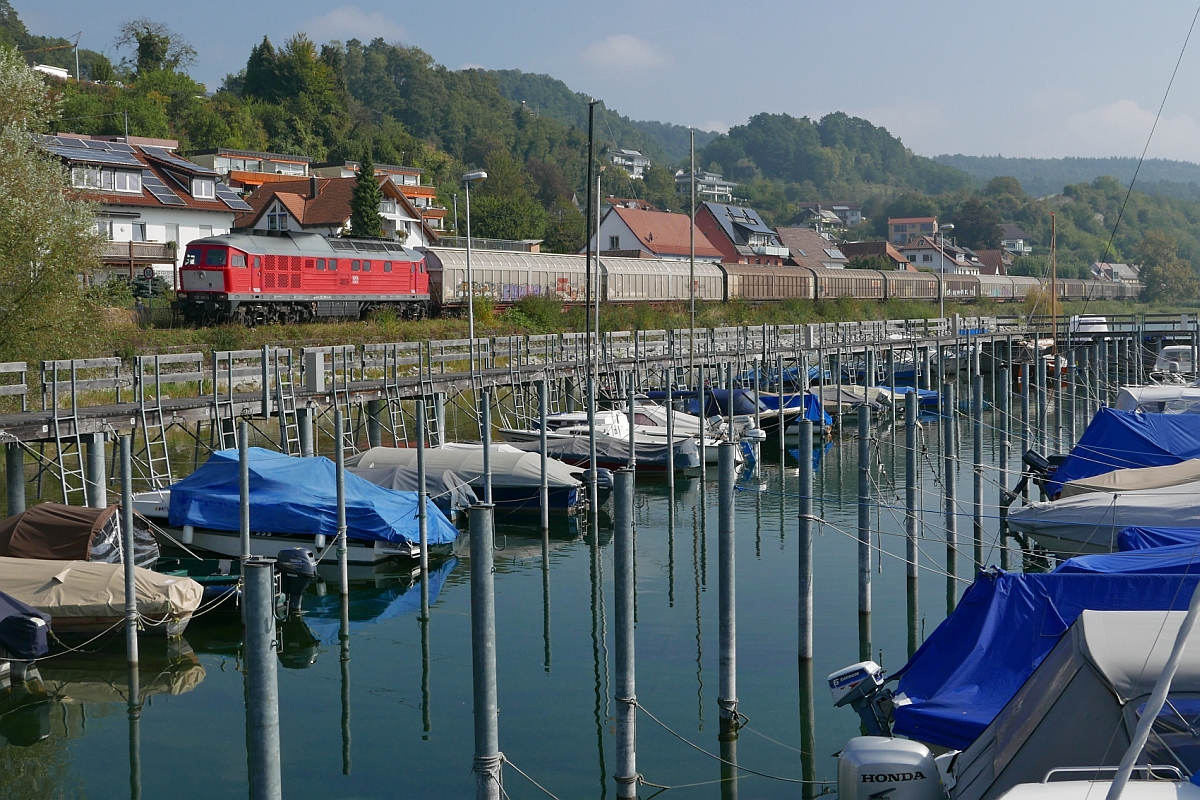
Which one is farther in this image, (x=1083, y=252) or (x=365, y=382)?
(x=1083, y=252)

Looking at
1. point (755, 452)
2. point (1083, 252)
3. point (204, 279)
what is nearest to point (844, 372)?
point (755, 452)

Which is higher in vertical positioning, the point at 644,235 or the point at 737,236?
the point at 737,236

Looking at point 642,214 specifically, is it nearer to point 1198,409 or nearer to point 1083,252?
point 1198,409

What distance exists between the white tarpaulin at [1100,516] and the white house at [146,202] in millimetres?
42109

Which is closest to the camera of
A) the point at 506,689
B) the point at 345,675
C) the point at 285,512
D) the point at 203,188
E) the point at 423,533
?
the point at 506,689

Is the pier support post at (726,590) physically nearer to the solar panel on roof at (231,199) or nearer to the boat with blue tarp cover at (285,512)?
the boat with blue tarp cover at (285,512)

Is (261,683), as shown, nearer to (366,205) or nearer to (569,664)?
(569,664)

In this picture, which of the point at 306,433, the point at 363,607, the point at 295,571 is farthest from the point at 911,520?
the point at 306,433

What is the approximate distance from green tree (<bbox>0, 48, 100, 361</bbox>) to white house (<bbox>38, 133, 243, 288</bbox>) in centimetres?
1752

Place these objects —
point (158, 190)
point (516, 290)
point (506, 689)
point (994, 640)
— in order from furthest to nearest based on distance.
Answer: point (516, 290), point (158, 190), point (506, 689), point (994, 640)

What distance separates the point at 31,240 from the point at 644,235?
66922mm

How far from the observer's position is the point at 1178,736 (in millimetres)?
8750

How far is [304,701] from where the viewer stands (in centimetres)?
1669

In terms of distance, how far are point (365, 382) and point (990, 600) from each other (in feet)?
68.4
